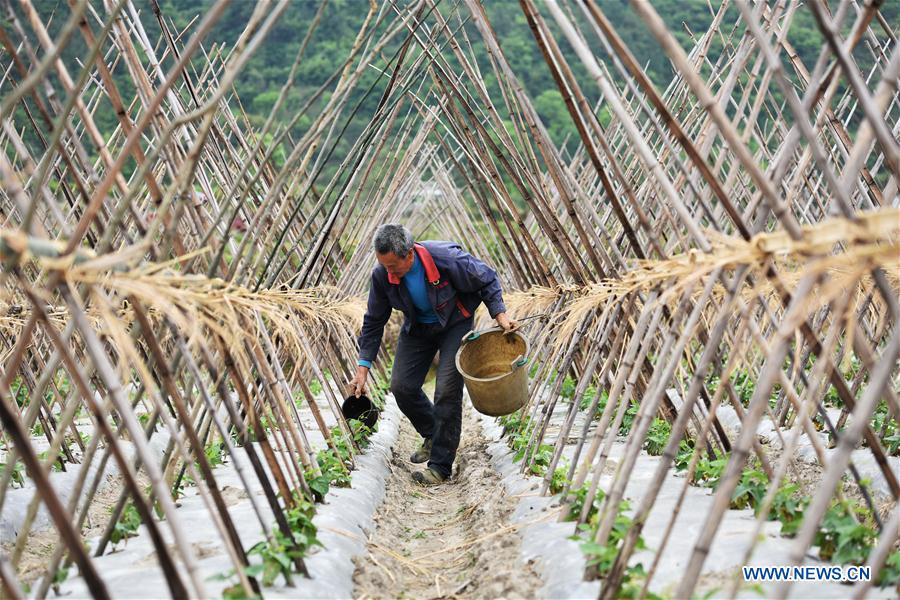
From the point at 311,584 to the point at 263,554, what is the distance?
0.21m

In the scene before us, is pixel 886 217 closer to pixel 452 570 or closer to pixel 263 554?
pixel 263 554

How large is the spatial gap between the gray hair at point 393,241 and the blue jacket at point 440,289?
0.24 metres

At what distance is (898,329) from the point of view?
1677 millimetres

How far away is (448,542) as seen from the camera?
4.13 metres

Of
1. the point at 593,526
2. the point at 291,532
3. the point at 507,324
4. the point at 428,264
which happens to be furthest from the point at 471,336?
the point at 291,532

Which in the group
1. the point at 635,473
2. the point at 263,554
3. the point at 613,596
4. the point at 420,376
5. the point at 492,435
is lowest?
the point at 263,554

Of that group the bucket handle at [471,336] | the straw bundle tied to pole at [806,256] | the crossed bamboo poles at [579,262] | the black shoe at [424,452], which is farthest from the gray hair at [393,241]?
the black shoe at [424,452]

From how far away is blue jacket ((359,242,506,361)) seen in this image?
4.74m

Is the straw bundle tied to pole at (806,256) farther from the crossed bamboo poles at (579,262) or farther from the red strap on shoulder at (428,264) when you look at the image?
the red strap on shoulder at (428,264)

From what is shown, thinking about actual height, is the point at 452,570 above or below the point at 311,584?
above

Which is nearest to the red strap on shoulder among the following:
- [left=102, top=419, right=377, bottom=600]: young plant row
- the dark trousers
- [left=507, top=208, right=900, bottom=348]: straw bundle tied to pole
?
the dark trousers

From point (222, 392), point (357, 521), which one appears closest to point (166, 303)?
point (222, 392)

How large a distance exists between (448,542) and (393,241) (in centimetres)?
147

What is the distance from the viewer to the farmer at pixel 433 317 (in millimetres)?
4734
